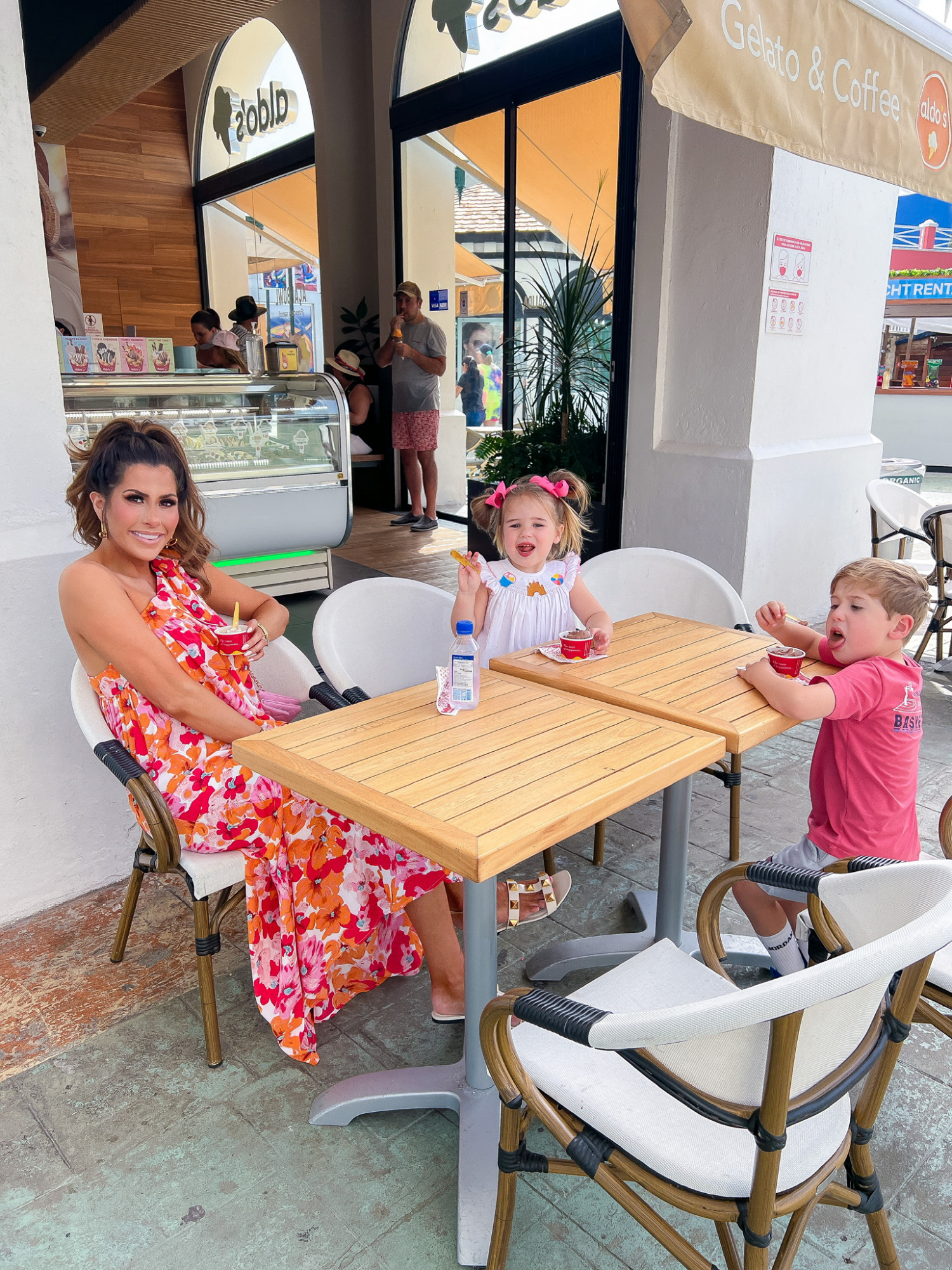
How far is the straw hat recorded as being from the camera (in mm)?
7059

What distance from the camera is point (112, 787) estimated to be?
238cm

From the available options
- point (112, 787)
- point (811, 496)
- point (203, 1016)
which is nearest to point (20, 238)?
point (112, 787)

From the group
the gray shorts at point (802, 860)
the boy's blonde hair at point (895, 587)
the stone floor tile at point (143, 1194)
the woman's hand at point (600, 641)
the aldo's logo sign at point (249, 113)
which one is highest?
the aldo's logo sign at point (249, 113)

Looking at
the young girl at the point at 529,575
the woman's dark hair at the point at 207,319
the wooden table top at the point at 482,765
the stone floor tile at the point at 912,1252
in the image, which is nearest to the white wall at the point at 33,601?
the wooden table top at the point at 482,765

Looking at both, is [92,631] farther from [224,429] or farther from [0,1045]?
[224,429]

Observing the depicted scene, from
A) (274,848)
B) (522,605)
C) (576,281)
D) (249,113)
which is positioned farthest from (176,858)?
(249,113)

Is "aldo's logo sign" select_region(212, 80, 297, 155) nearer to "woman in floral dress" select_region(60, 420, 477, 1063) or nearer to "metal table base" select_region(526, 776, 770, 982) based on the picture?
"woman in floral dress" select_region(60, 420, 477, 1063)

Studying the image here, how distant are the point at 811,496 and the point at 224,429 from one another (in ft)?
9.55

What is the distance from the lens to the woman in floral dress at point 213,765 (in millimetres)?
1769

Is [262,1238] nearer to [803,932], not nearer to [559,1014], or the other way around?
[559,1014]

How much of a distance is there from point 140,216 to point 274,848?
10326 mm

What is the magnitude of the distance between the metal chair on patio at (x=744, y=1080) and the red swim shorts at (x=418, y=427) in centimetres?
618

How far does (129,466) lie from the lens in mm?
1850

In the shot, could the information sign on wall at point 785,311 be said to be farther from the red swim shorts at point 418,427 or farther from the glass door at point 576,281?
the red swim shorts at point 418,427
